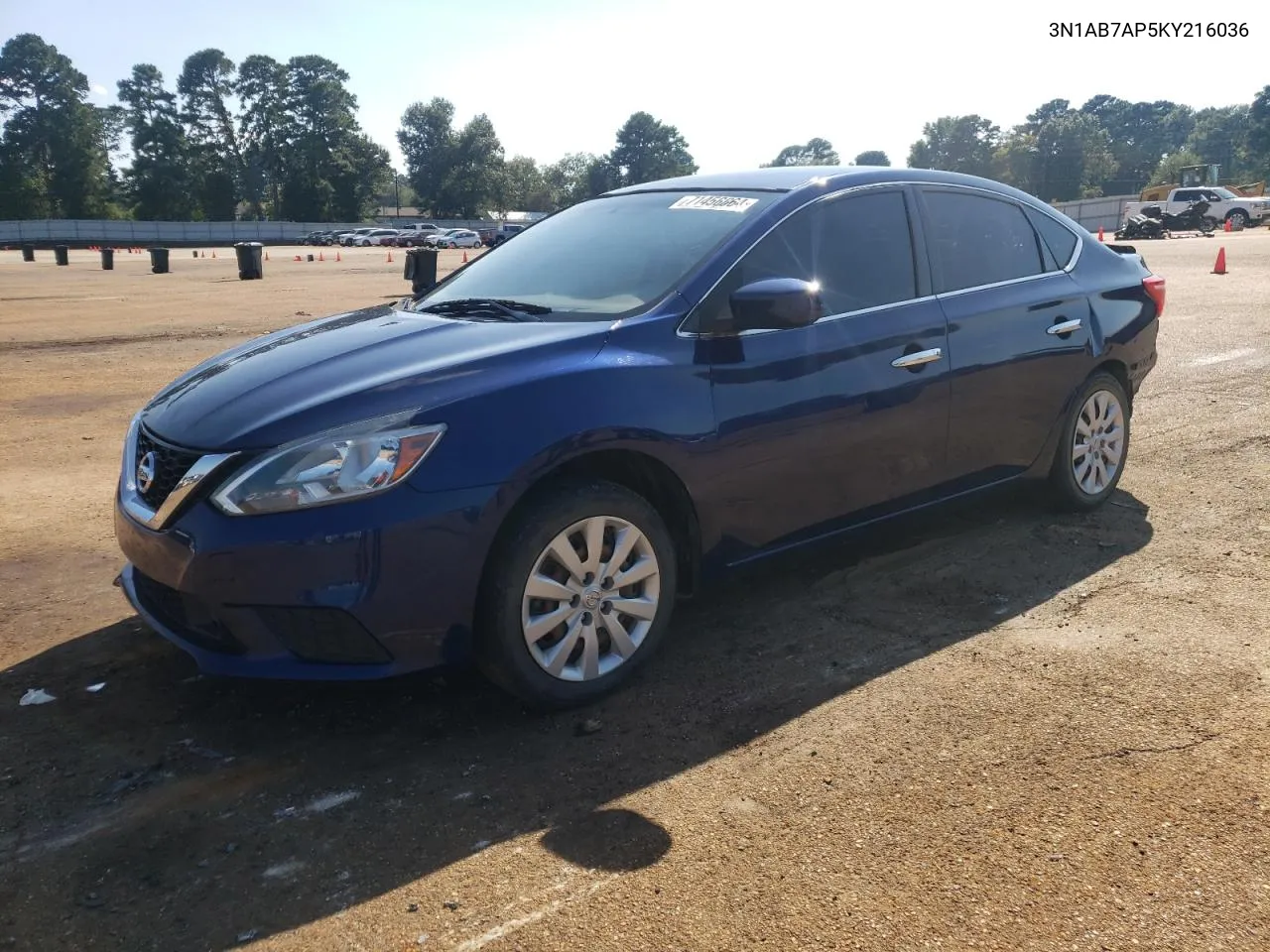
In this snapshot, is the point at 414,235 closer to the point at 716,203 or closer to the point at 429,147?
the point at 429,147

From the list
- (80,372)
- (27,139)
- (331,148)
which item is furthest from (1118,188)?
(80,372)

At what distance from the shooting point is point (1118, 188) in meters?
110

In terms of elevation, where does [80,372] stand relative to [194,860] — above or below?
above

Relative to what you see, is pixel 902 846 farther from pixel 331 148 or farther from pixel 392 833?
pixel 331 148

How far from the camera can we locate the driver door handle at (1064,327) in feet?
16.5

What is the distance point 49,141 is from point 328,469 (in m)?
113

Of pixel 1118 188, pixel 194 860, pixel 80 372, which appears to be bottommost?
pixel 194 860

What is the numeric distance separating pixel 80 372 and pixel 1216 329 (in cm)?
1210

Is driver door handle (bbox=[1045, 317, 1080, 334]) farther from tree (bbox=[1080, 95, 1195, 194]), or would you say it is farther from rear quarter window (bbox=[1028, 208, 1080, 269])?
tree (bbox=[1080, 95, 1195, 194])

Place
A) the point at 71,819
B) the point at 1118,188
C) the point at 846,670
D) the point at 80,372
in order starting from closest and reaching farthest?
1. the point at 71,819
2. the point at 846,670
3. the point at 80,372
4. the point at 1118,188

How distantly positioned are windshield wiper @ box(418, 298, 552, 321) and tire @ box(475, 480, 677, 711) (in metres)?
0.83

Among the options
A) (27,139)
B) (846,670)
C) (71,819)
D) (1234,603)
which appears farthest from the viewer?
(27,139)

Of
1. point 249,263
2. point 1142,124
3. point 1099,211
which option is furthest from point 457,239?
point 1142,124

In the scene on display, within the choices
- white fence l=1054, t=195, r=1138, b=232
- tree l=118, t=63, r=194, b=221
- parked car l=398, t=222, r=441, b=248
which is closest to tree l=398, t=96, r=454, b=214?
tree l=118, t=63, r=194, b=221
